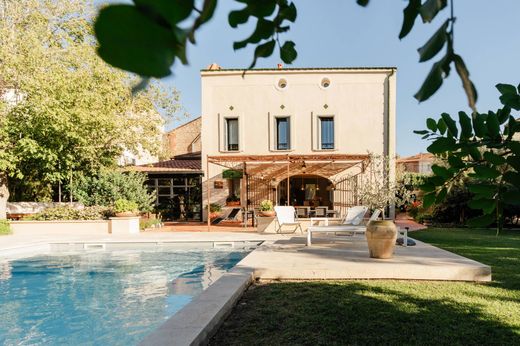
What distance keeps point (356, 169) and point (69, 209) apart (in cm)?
1303

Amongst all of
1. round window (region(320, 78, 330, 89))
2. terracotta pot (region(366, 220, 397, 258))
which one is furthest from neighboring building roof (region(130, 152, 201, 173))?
terracotta pot (region(366, 220, 397, 258))

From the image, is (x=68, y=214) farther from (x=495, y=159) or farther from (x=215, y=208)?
(x=495, y=159)

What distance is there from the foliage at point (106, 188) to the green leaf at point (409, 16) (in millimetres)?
18068

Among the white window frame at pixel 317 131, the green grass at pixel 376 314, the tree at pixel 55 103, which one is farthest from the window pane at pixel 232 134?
the green grass at pixel 376 314

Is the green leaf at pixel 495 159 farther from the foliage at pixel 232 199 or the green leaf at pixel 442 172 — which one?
the foliage at pixel 232 199

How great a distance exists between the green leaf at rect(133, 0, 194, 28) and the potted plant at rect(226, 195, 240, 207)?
19.7 meters

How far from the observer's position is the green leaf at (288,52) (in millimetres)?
1489

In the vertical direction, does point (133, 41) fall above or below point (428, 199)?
above

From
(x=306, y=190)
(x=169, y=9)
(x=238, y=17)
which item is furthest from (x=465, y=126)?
(x=306, y=190)

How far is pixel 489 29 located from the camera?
170cm

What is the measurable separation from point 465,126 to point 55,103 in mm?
16753

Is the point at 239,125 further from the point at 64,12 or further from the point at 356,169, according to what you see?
the point at 64,12

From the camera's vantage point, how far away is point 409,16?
3.25ft

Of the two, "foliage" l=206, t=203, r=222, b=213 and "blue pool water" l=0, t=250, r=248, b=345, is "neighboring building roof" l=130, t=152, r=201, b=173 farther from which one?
"blue pool water" l=0, t=250, r=248, b=345
